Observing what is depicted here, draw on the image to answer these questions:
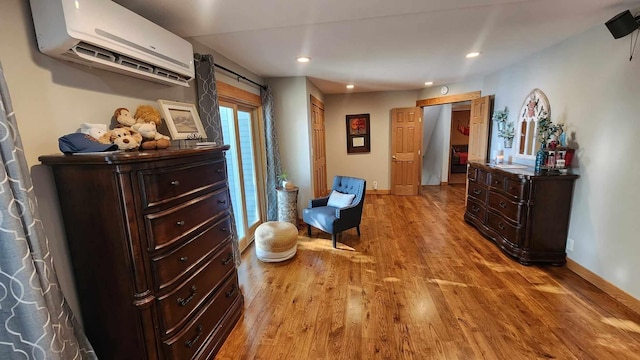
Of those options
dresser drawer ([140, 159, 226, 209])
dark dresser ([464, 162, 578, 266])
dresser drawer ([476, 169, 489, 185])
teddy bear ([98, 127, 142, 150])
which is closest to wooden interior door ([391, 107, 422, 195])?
dresser drawer ([476, 169, 489, 185])

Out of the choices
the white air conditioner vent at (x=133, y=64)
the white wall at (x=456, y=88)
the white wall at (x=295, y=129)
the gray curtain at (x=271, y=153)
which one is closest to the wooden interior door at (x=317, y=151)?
the white wall at (x=295, y=129)

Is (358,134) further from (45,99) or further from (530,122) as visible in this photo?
(45,99)

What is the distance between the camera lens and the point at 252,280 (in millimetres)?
2689

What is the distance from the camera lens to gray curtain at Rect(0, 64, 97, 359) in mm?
957

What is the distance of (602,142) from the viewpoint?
7.79 ft

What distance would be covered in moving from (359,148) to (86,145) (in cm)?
539

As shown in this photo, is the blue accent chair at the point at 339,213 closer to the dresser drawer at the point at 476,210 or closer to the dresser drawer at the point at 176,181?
the dresser drawer at the point at 476,210

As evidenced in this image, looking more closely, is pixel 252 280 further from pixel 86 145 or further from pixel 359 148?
pixel 359 148

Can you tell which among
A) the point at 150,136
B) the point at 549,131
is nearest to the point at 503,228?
the point at 549,131

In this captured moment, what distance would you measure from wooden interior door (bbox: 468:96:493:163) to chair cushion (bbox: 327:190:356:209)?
232cm

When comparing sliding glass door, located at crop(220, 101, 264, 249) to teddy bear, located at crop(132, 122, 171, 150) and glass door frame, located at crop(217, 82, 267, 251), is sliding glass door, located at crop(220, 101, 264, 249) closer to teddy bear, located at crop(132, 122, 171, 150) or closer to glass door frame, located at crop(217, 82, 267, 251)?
glass door frame, located at crop(217, 82, 267, 251)

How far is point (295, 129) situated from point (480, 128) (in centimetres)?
308

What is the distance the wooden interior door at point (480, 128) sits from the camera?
4301mm

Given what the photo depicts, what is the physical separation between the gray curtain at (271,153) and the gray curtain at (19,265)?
2814 millimetres
